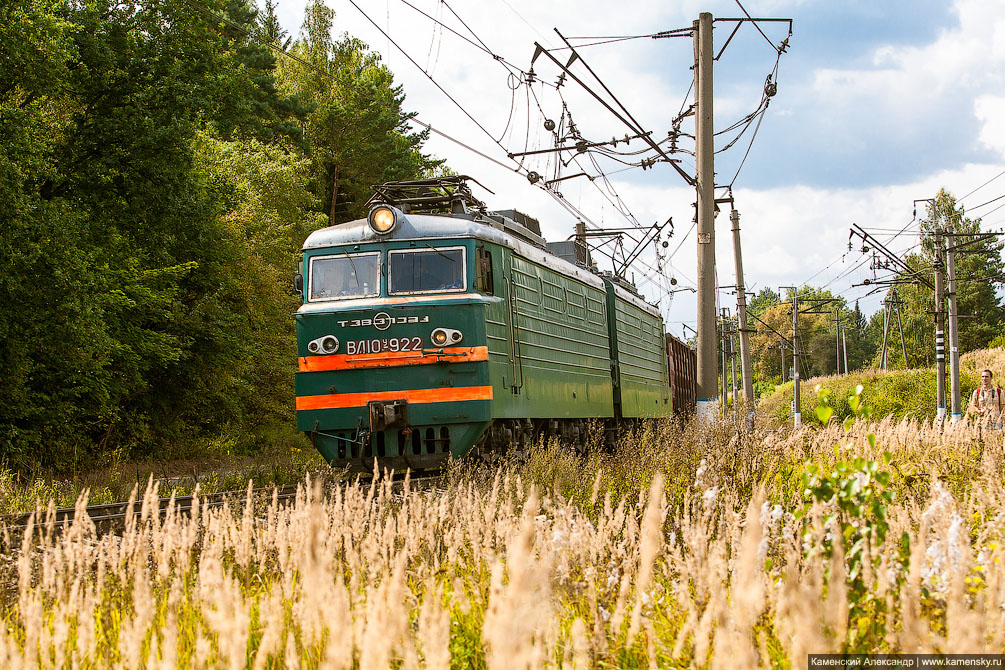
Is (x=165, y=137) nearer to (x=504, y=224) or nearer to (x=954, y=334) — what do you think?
(x=504, y=224)

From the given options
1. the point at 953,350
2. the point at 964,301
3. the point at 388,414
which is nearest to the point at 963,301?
the point at 964,301

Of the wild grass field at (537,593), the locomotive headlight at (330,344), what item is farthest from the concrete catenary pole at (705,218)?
the wild grass field at (537,593)

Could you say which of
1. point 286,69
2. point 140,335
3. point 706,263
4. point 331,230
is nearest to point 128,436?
point 140,335

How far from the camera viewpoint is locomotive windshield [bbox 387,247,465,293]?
1097 cm

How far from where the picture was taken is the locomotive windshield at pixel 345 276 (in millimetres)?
11180

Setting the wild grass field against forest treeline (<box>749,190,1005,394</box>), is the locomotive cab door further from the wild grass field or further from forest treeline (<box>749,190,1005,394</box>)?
forest treeline (<box>749,190,1005,394</box>)

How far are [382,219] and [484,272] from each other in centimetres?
136

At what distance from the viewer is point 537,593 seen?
3.07 m

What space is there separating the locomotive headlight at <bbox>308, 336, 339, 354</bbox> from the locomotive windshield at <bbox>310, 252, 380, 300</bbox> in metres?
0.55

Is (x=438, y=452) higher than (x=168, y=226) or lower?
lower

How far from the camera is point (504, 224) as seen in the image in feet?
40.7

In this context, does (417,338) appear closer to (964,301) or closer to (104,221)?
(104,221)

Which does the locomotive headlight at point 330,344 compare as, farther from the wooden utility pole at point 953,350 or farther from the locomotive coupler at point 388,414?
the wooden utility pole at point 953,350

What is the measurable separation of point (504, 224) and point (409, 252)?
1.72 metres
